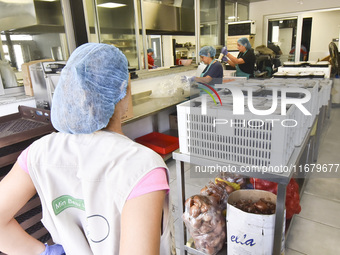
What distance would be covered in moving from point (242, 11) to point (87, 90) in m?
6.94

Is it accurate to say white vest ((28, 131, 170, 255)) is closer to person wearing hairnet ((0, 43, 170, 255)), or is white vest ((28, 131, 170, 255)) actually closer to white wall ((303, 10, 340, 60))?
person wearing hairnet ((0, 43, 170, 255))

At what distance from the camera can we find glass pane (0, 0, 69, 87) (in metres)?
2.44

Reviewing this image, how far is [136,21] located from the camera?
3334 mm

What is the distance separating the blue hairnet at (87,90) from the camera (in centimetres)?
66

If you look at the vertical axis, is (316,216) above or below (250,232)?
below

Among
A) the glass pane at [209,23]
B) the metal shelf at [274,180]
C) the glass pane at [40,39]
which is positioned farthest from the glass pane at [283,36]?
the metal shelf at [274,180]

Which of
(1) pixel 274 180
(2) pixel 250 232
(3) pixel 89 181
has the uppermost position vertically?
(3) pixel 89 181

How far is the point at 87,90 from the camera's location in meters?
0.67

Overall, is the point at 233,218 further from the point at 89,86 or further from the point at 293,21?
the point at 293,21

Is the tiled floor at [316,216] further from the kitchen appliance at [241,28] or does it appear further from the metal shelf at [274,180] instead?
the kitchen appliance at [241,28]

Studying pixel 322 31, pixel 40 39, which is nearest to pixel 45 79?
pixel 40 39

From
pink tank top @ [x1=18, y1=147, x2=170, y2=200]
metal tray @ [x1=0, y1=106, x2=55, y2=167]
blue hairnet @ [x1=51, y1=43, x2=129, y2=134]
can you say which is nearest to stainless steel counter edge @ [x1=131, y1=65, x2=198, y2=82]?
metal tray @ [x1=0, y1=106, x2=55, y2=167]

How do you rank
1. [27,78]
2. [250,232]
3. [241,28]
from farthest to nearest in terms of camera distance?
[241,28] < [27,78] < [250,232]

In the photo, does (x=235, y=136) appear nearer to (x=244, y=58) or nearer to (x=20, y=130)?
(x=20, y=130)
